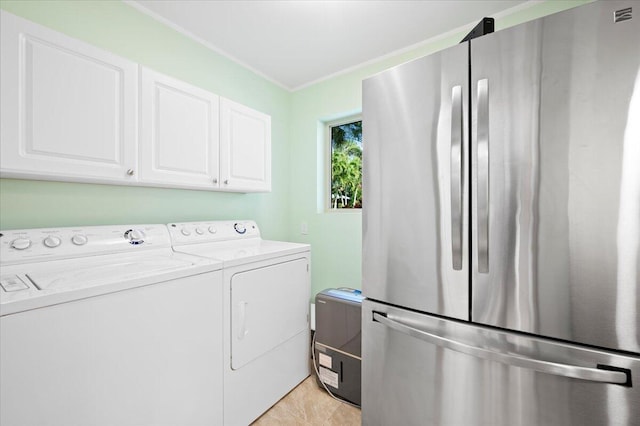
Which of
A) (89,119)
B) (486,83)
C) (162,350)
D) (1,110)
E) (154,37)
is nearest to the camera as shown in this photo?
(486,83)

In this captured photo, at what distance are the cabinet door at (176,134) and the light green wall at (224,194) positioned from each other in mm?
300

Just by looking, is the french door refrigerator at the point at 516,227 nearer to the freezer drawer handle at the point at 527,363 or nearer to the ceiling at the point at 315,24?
the freezer drawer handle at the point at 527,363

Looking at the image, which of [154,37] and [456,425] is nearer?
[456,425]

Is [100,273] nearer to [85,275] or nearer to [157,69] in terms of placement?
[85,275]

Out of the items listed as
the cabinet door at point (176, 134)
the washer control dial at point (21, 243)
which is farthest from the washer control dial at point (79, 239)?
the cabinet door at point (176, 134)

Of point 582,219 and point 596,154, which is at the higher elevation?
point 596,154

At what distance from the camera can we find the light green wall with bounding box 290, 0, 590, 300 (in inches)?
90.4

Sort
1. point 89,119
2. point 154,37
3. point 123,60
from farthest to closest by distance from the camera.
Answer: point 154,37
point 123,60
point 89,119

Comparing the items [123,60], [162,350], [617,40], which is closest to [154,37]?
[123,60]

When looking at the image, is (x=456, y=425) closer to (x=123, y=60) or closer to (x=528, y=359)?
(x=528, y=359)

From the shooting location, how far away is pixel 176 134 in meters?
1.58

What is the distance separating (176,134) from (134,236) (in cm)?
66

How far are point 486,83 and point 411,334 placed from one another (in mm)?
956

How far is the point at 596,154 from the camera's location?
28.9 inches
